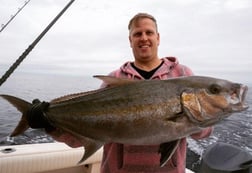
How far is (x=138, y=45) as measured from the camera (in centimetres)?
293

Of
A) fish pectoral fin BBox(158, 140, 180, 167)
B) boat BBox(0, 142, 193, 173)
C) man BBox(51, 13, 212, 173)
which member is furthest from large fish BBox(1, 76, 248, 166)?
boat BBox(0, 142, 193, 173)

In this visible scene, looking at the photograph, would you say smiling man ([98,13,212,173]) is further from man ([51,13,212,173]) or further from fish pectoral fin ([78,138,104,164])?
fish pectoral fin ([78,138,104,164])

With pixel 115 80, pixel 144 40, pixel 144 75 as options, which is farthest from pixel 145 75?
pixel 115 80

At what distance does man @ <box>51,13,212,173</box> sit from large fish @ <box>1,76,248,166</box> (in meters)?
0.31

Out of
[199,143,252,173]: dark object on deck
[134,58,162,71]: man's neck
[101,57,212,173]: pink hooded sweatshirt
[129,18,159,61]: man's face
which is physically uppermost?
[129,18,159,61]: man's face

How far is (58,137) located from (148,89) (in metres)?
0.92

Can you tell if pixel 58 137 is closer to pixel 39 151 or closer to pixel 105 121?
pixel 105 121

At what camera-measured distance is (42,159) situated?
13.8ft

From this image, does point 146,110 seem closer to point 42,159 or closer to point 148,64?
point 148,64

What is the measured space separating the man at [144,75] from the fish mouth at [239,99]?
61 centimetres

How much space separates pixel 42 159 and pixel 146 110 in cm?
259

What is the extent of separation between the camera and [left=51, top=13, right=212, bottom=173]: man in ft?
8.90

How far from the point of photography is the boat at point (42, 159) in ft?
13.0

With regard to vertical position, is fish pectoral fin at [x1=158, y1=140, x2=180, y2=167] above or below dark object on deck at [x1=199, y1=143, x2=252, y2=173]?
above
